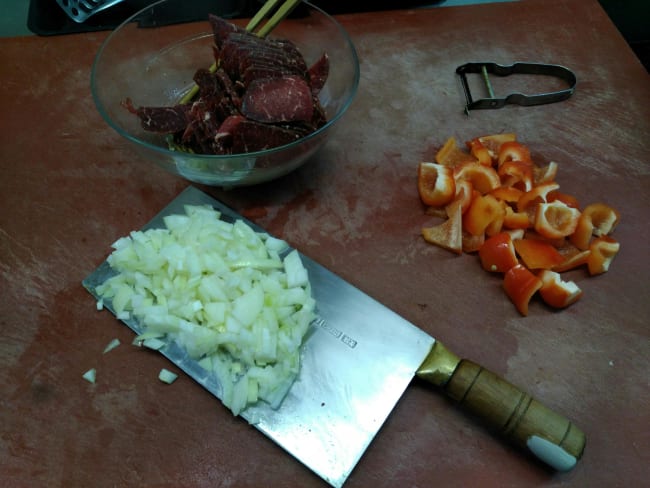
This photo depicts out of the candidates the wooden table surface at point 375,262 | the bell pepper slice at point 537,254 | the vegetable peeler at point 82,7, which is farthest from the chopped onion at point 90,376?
the vegetable peeler at point 82,7

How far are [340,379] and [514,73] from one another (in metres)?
1.56

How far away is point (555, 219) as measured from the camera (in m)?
1.61

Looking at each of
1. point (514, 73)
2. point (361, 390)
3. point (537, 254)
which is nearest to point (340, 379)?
point (361, 390)

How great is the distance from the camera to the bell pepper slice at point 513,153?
1753 mm

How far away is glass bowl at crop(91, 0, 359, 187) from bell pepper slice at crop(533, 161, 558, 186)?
0.71 meters

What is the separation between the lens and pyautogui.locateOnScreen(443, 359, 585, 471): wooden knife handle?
1.19 m

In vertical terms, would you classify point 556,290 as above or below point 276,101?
below

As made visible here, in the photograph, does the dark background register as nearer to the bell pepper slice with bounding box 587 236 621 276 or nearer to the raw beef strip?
the raw beef strip

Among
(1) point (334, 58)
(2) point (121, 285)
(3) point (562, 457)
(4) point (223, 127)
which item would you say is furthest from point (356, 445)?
(1) point (334, 58)

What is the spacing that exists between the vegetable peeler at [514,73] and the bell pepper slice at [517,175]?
0.39 m

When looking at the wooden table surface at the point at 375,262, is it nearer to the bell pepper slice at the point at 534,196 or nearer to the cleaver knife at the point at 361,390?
the cleaver knife at the point at 361,390

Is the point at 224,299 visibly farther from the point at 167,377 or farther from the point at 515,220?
the point at 515,220

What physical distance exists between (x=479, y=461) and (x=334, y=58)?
1.42 metres

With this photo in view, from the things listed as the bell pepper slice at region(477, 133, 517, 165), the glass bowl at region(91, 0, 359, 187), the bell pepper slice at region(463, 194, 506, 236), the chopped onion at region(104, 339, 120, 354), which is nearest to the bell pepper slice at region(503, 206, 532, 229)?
the bell pepper slice at region(463, 194, 506, 236)
